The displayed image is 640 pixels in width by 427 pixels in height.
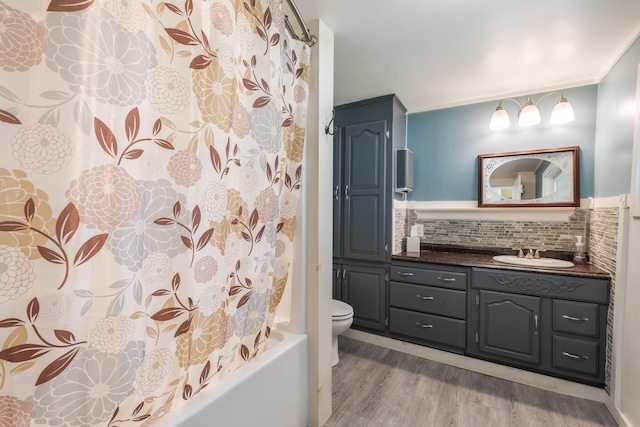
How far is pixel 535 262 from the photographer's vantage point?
82.7 inches

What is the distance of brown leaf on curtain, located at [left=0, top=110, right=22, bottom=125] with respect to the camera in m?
0.51

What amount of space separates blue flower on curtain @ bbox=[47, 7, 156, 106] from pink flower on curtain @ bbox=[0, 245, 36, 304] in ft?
1.18

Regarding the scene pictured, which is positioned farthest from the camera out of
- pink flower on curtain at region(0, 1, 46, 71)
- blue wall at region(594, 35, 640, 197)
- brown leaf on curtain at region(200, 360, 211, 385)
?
blue wall at region(594, 35, 640, 197)

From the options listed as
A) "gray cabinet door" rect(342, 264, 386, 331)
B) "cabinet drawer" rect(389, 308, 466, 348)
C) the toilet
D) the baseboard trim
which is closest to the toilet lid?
the toilet

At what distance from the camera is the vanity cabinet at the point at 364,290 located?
244cm

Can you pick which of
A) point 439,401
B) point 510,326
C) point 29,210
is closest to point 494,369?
point 510,326

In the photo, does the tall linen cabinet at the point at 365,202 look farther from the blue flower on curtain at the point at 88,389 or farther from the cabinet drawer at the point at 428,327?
the blue flower on curtain at the point at 88,389

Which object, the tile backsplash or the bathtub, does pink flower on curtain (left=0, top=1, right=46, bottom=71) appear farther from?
the tile backsplash

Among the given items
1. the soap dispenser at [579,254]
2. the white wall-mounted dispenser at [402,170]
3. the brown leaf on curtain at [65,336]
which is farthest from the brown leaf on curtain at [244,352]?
the soap dispenser at [579,254]

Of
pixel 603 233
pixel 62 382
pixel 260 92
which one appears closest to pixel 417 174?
pixel 603 233

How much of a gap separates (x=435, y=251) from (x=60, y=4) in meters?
2.80

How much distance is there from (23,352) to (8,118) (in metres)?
0.47

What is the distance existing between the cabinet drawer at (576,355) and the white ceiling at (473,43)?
73.0 inches

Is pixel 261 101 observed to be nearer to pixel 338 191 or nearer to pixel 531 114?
pixel 338 191
